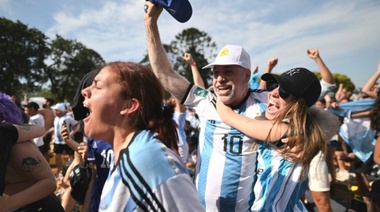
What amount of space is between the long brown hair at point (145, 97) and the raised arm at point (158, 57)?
944 mm

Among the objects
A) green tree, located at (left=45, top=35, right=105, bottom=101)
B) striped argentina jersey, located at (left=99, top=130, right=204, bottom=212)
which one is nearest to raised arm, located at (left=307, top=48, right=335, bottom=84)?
striped argentina jersey, located at (left=99, top=130, right=204, bottom=212)

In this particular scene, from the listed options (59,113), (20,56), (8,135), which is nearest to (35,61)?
(20,56)

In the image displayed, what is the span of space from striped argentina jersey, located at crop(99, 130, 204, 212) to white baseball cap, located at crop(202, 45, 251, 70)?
1.31 m

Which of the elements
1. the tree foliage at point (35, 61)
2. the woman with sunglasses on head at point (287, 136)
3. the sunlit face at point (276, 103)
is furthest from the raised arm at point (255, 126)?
the tree foliage at point (35, 61)

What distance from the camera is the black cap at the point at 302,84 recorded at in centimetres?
187

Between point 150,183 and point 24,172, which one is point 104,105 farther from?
point 24,172

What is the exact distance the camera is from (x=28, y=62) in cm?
4038

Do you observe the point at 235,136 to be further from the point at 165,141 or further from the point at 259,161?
the point at 165,141

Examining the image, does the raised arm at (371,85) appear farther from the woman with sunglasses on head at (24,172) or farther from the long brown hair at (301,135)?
the woman with sunglasses on head at (24,172)

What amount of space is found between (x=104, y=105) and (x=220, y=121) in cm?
121

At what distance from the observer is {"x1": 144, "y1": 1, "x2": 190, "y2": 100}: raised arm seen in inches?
85.6

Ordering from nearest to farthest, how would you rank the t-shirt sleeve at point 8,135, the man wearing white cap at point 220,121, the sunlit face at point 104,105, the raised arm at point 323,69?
the sunlit face at point 104,105 → the t-shirt sleeve at point 8,135 → the man wearing white cap at point 220,121 → the raised arm at point 323,69

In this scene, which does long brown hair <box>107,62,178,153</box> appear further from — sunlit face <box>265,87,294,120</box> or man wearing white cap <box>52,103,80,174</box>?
man wearing white cap <box>52,103,80,174</box>

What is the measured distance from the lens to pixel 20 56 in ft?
129
